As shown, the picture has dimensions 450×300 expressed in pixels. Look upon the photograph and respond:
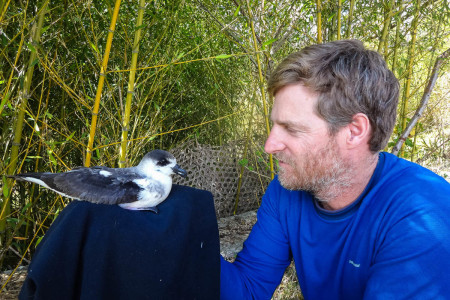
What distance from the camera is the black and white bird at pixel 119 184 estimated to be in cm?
110

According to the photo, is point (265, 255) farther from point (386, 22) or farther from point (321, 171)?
point (386, 22)

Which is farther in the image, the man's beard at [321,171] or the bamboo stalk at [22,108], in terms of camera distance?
the bamboo stalk at [22,108]

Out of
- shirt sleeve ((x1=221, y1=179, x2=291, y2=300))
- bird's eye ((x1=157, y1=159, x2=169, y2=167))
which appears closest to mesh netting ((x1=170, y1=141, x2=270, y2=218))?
shirt sleeve ((x1=221, y1=179, x2=291, y2=300))

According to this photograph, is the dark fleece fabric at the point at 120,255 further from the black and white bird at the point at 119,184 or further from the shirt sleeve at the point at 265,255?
the shirt sleeve at the point at 265,255

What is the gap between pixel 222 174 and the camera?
2.88 m

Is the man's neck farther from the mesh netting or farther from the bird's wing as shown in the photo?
the mesh netting

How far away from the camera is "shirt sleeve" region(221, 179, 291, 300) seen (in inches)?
57.5

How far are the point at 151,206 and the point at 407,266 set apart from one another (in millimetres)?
745

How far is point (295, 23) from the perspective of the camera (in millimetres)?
2383

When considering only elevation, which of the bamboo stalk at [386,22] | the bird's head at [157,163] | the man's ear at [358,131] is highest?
the bamboo stalk at [386,22]

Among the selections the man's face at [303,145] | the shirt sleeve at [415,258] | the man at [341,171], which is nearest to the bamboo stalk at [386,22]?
the man at [341,171]

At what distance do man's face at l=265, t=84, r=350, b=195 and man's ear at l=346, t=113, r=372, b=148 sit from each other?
50mm

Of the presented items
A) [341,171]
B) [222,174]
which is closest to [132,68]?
[341,171]

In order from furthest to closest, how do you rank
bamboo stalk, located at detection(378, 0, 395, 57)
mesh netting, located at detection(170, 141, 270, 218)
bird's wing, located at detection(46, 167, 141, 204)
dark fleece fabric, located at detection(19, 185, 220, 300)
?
1. mesh netting, located at detection(170, 141, 270, 218)
2. bamboo stalk, located at detection(378, 0, 395, 57)
3. bird's wing, located at detection(46, 167, 141, 204)
4. dark fleece fabric, located at detection(19, 185, 220, 300)
